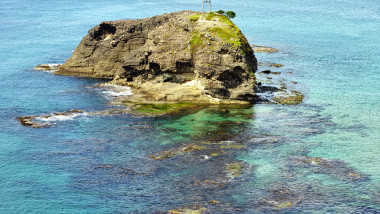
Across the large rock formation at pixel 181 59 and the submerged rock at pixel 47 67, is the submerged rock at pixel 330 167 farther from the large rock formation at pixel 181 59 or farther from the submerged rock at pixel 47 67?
the submerged rock at pixel 47 67

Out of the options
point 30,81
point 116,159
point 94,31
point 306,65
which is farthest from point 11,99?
point 306,65

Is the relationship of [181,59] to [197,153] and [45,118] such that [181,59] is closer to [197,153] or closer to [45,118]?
[45,118]

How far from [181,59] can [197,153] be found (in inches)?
1155

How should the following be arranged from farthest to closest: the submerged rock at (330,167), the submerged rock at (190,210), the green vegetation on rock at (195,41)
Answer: the green vegetation on rock at (195,41), the submerged rock at (330,167), the submerged rock at (190,210)

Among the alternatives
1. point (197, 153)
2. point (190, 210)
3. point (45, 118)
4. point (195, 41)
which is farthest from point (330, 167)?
point (45, 118)

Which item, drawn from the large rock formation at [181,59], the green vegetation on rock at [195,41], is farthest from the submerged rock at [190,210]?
the green vegetation on rock at [195,41]

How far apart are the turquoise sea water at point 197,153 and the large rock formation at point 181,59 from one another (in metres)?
5.93

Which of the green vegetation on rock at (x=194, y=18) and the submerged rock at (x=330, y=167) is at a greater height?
the green vegetation on rock at (x=194, y=18)

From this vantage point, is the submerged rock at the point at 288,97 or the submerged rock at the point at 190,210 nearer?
the submerged rock at the point at 190,210

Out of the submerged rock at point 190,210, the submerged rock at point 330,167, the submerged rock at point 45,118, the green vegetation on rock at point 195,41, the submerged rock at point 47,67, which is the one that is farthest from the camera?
the submerged rock at point 47,67

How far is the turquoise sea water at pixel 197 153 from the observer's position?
50.2 meters

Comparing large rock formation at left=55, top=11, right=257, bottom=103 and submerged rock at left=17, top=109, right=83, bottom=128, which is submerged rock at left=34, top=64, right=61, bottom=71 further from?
submerged rock at left=17, top=109, right=83, bottom=128

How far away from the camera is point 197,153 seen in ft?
205

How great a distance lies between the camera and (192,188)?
173 feet
